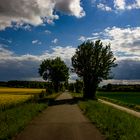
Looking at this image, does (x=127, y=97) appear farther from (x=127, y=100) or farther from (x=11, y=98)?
(x=11, y=98)

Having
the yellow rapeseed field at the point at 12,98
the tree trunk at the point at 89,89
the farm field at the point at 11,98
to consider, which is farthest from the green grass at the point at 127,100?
the yellow rapeseed field at the point at 12,98

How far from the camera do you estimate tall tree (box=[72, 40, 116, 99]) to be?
6394 cm

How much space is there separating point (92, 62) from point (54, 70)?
4489cm

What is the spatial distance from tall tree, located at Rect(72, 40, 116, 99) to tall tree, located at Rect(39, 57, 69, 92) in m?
41.5

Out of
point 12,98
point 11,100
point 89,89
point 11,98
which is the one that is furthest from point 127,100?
point 11,100

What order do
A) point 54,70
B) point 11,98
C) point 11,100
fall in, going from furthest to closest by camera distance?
1. point 54,70
2. point 11,98
3. point 11,100

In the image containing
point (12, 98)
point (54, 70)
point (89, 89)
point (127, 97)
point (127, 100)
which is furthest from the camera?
point (54, 70)

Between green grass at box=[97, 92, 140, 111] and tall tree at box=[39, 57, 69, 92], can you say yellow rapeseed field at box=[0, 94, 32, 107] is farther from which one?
tall tree at box=[39, 57, 69, 92]

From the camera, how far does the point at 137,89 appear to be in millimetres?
150875

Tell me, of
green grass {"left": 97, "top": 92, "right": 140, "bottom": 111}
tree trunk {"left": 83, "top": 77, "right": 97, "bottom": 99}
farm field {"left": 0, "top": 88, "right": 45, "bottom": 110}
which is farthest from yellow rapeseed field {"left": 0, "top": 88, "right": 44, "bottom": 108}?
green grass {"left": 97, "top": 92, "right": 140, "bottom": 111}

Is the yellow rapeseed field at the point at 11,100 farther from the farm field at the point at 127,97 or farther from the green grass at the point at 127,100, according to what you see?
the farm field at the point at 127,97

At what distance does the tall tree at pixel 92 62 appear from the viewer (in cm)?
6394

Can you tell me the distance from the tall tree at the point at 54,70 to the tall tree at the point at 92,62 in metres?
41.5

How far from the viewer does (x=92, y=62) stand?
64.6 metres
